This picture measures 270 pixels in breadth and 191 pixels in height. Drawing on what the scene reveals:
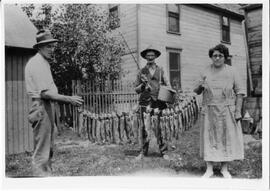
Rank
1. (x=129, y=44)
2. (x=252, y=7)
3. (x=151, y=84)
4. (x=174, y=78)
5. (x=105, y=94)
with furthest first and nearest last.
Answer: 1. (x=174, y=78)
2. (x=129, y=44)
3. (x=105, y=94)
4. (x=252, y=7)
5. (x=151, y=84)

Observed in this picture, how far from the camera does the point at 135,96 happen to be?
7160mm

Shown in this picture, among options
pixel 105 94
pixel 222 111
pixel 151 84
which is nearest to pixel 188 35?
pixel 105 94

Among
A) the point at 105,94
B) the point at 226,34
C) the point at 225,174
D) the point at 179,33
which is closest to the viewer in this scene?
the point at 225,174

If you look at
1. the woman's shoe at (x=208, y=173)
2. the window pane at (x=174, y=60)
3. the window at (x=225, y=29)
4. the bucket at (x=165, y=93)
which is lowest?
the woman's shoe at (x=208, y=173)

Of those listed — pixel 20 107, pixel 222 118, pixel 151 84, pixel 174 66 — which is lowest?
pixel 222 118

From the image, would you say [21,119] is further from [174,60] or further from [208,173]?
[174,60]

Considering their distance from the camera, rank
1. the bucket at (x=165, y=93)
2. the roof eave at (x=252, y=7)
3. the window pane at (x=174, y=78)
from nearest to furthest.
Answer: the bucket at (x=165, y=93), the roof eave at (x=252, y=7), the window pane at (x=174, y=78)

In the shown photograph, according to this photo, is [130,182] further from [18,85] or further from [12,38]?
[12,38]

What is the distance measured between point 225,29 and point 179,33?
123cm

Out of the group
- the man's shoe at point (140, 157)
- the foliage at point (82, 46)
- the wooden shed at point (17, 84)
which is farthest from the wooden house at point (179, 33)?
the man's shoe at point (140, 157)

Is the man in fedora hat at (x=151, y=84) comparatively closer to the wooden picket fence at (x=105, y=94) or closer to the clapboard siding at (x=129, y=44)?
the wooden picket fence at (x=105, y=94)

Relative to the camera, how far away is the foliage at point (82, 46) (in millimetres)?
6508

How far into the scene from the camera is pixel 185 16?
7.95 m

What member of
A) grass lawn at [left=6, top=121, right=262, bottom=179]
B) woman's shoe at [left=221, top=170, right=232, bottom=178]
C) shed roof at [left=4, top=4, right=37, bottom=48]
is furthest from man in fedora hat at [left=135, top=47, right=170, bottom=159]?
shed roof at [left=4, top=4, right=37, bottom=48]
